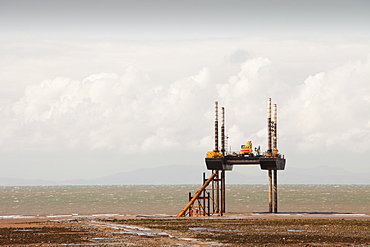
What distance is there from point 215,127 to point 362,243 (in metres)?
46.1

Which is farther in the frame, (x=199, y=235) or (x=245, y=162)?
(x=245, y=162)

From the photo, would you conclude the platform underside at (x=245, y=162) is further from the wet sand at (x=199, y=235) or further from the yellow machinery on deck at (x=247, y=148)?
the wet sand at (x=199, y=235)

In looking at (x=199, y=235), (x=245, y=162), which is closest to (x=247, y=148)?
(x=245, y=162)

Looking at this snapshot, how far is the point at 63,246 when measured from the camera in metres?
42.2

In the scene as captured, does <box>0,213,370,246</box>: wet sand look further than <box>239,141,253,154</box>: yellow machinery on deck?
No

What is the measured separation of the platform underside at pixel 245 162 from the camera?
83.8m

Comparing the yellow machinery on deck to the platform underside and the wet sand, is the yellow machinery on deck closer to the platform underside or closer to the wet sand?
the platform underside

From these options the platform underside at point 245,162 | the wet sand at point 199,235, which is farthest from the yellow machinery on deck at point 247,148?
the wet sand at point 199,235

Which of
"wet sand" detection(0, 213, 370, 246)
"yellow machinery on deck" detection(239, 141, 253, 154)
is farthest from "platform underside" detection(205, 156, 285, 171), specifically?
"wet sand" detection(0, 213, 370, 246)

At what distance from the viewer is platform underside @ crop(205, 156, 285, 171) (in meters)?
83.8

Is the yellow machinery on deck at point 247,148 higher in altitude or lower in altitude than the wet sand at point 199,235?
higher

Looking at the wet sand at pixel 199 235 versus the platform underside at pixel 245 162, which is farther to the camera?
the platform underside at pixel 245 162

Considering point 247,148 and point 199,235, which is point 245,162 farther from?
point 199,235

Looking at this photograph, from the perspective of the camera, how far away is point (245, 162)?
283ft
